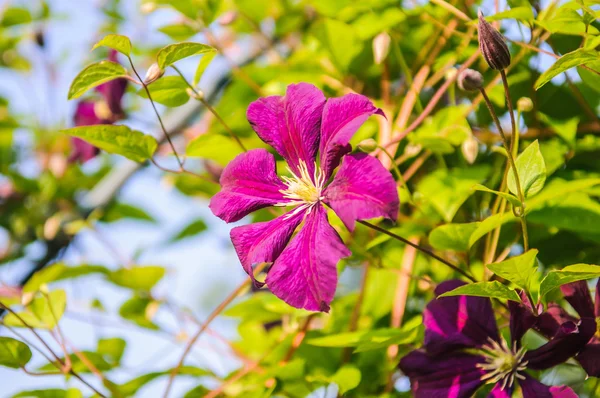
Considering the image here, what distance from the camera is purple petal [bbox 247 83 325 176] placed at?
591mm

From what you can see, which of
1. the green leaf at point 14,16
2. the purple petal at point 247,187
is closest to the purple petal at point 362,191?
the purple petal at point 247,187

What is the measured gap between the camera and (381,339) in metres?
0.60

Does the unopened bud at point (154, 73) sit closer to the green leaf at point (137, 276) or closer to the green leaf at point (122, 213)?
the green leaf at point (137, 276)

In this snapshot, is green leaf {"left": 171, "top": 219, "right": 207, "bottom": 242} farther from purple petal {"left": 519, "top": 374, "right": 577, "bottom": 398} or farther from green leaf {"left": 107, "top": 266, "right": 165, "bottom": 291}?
purple petal {"left": 519, "top": 374, "right": 577, "bottom": 398}

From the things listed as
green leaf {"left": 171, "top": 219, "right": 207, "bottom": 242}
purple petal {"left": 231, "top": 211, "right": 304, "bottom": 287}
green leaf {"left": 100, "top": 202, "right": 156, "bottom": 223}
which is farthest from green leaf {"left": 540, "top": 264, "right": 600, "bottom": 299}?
green leaf {"left": 100, "top": 202, "right": 156, "bottom": 223}

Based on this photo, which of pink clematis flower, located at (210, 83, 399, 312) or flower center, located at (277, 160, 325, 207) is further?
flower center, located at (277, 160, 325, 207)

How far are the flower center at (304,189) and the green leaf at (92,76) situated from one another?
0.19m

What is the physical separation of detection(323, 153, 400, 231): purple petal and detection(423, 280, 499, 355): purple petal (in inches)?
6.2

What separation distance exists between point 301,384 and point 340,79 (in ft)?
1.45

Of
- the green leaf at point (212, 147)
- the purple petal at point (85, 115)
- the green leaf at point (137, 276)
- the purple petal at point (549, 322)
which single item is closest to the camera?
the purple petal at point (549, 322)

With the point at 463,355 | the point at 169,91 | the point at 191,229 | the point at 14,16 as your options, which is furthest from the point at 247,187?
the point at 14,16


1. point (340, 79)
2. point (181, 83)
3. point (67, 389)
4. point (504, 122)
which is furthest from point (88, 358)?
point (504, 122)

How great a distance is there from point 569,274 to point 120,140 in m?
0.46

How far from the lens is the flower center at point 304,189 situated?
0.61 metres
